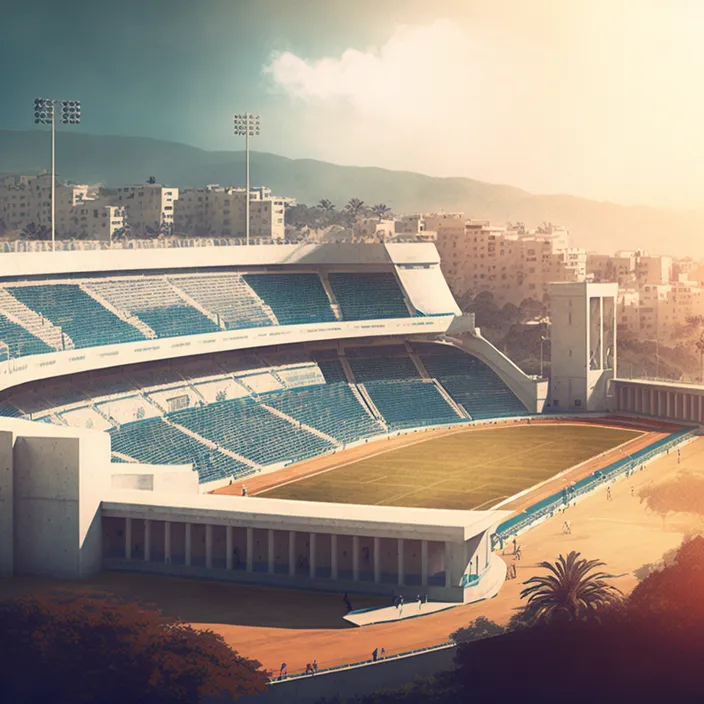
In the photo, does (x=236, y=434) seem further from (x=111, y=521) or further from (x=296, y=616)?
(x=296, y=616)

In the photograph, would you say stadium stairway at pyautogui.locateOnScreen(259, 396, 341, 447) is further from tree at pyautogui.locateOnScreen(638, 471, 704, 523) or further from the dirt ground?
the dirt ground

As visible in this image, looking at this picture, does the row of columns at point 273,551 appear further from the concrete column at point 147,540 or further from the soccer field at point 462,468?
the soccer field at point 462,468

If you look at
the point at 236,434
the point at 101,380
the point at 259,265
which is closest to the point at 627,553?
the point at 236,434

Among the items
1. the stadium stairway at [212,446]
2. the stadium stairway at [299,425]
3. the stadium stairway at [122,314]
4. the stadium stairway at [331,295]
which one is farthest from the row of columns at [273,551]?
the stadium stairway at [331,295]

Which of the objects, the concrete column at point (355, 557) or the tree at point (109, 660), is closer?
the tree at point (109, 660)

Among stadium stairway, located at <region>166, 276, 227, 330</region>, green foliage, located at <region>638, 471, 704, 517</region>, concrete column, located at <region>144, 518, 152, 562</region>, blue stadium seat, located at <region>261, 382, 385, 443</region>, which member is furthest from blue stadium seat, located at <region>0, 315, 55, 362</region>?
green foliage, located at <region>638, 471, 704, 517</region>

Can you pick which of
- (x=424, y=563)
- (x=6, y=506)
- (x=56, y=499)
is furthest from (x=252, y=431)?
(x=424, y=563)

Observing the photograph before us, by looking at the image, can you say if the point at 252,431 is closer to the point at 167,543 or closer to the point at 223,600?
the point at 167,543
